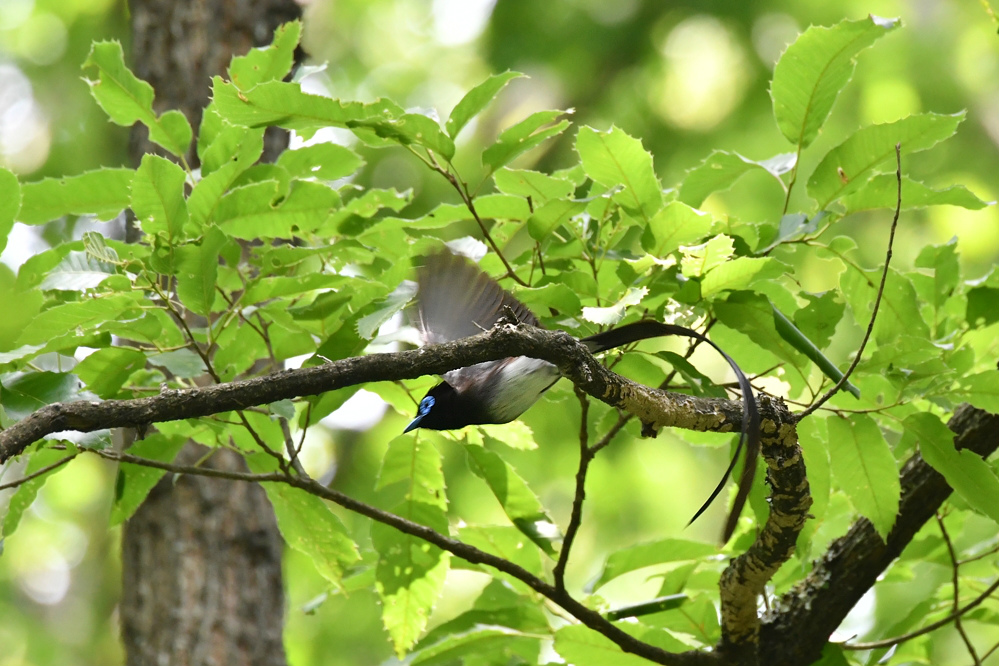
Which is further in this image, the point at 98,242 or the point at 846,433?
the point at 846,433

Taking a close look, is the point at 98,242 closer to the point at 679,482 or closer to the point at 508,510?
the point at 508,510

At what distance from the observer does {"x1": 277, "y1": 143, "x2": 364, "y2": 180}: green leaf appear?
6.45ft

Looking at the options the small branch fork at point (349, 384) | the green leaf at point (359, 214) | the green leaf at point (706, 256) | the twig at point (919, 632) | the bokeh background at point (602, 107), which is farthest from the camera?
the bokeh background at point (602, 107)

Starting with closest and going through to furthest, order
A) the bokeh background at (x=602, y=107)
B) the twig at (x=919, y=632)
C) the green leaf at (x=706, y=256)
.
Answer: the green leaf at (x=706, y=256) → the twig at (x=919, y=632) → the bokeh background at (x=602, y=107)

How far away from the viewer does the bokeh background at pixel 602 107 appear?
5609 mm

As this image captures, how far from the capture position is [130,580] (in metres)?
2.97

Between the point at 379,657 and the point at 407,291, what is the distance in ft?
16.0

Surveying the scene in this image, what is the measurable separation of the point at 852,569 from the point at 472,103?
4.66ft

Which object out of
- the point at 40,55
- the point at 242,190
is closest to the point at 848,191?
the point at 242,190

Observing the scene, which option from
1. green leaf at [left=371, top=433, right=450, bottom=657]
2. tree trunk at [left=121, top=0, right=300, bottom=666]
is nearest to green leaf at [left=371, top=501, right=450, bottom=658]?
green leaf at [left=371, top=433, right=450, bottom=657]

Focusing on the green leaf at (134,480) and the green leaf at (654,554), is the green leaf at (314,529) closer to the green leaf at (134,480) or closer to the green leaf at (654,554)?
the green leaf at (134,480)

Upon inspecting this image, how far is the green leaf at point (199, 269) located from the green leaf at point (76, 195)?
1.21 ft

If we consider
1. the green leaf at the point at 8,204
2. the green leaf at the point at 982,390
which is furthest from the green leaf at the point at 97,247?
the green leaf at the point at 982,390

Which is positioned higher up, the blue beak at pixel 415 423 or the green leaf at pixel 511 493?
the blue beak at pixel 415 423
